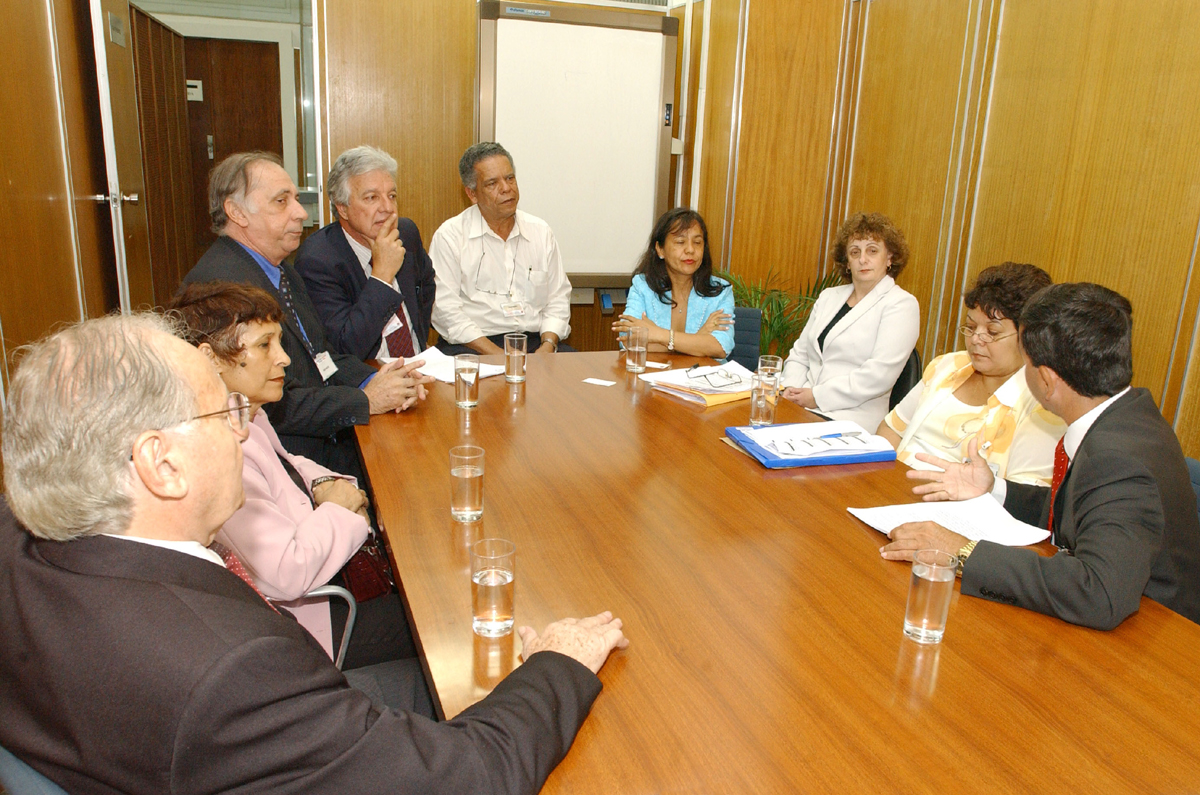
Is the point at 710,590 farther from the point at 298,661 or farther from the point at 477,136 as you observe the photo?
the point at 477,136

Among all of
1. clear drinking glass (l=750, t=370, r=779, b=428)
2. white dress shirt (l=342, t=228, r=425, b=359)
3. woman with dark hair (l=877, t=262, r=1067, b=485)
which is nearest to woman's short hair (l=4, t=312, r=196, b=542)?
clear drinking glass (l=750, t=370, r=779, b=428)

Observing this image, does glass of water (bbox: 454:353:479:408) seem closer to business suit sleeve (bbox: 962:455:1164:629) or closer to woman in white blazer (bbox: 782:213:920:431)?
woman in white blazer (bbox: 782:213:920:431)

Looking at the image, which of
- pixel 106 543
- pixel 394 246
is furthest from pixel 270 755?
pixel 394 246

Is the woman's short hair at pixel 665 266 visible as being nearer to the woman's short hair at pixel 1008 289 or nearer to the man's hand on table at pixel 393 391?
the woman's short hair at pixel 1008 289

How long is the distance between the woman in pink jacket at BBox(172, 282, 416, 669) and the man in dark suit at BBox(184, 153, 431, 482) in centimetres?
31

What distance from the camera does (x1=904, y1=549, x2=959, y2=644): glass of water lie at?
4.06 feet

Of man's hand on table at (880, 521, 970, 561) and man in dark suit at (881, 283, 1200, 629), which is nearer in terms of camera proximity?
man in dark suit at (881, 283, 1200, 629)

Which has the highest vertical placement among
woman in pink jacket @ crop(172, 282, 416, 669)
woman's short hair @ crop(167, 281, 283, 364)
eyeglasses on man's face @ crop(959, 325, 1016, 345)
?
woman's short hair @ crop(167, 281, 283, 364)

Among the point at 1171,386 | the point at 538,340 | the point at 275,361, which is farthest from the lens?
the point at 538,340

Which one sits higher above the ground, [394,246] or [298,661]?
[394,246]

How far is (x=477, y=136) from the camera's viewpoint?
492 cm

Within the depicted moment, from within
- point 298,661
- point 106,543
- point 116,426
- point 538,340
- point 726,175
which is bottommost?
point 538,340

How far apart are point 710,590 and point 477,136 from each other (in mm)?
4120

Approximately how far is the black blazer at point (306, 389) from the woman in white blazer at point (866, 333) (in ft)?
5.42
